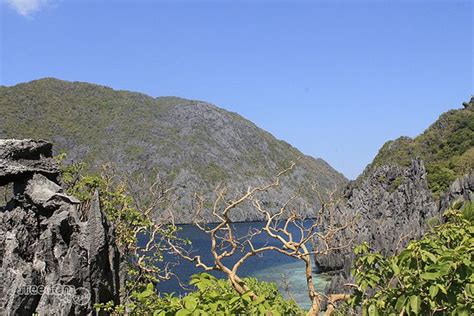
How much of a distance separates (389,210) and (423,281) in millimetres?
70695

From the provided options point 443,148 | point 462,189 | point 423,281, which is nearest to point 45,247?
point 423,281

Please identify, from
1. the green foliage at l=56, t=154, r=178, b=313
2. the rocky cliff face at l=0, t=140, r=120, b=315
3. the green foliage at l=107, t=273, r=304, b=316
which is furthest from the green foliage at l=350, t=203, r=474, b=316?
the green foliage at l=56, t=154, r=178, b=313

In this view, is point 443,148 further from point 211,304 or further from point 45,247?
point 211,304

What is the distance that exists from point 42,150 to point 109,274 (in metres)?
4.84

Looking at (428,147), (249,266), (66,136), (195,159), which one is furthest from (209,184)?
(249,266)

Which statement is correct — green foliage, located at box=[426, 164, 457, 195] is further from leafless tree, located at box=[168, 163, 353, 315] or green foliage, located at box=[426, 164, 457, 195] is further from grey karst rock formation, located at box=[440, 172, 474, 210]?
leafless tree, located at box=[168, 163, 353, 315]

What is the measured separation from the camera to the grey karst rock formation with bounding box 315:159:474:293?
4531 cm

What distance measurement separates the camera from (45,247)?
1407cm

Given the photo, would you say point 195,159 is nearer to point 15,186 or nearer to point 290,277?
point 290,277

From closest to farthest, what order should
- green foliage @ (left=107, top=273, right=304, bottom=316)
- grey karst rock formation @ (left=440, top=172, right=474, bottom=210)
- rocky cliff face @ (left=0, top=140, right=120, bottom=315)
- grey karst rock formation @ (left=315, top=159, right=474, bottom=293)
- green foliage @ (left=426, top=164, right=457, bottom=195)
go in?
green foliage @ (left=107, top=273, right=304, bottom=316), rocky cliff face @ (left=0, top=140, right=120, bottom=315), grey karst rock formation @ (left=315, top=159, right=474, bottom=293), grey karst rock formation @ (left=440, top=172, right=474, bottom=210), green foliage @ (left=426, top=164, right=457, bottom=195)

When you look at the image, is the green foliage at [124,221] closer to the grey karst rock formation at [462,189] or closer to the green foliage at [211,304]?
the green foliage at [211,304]

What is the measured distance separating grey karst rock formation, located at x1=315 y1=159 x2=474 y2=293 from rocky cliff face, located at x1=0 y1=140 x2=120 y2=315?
21359mm

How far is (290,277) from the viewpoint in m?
56.0

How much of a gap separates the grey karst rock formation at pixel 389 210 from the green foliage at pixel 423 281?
26.9 m
